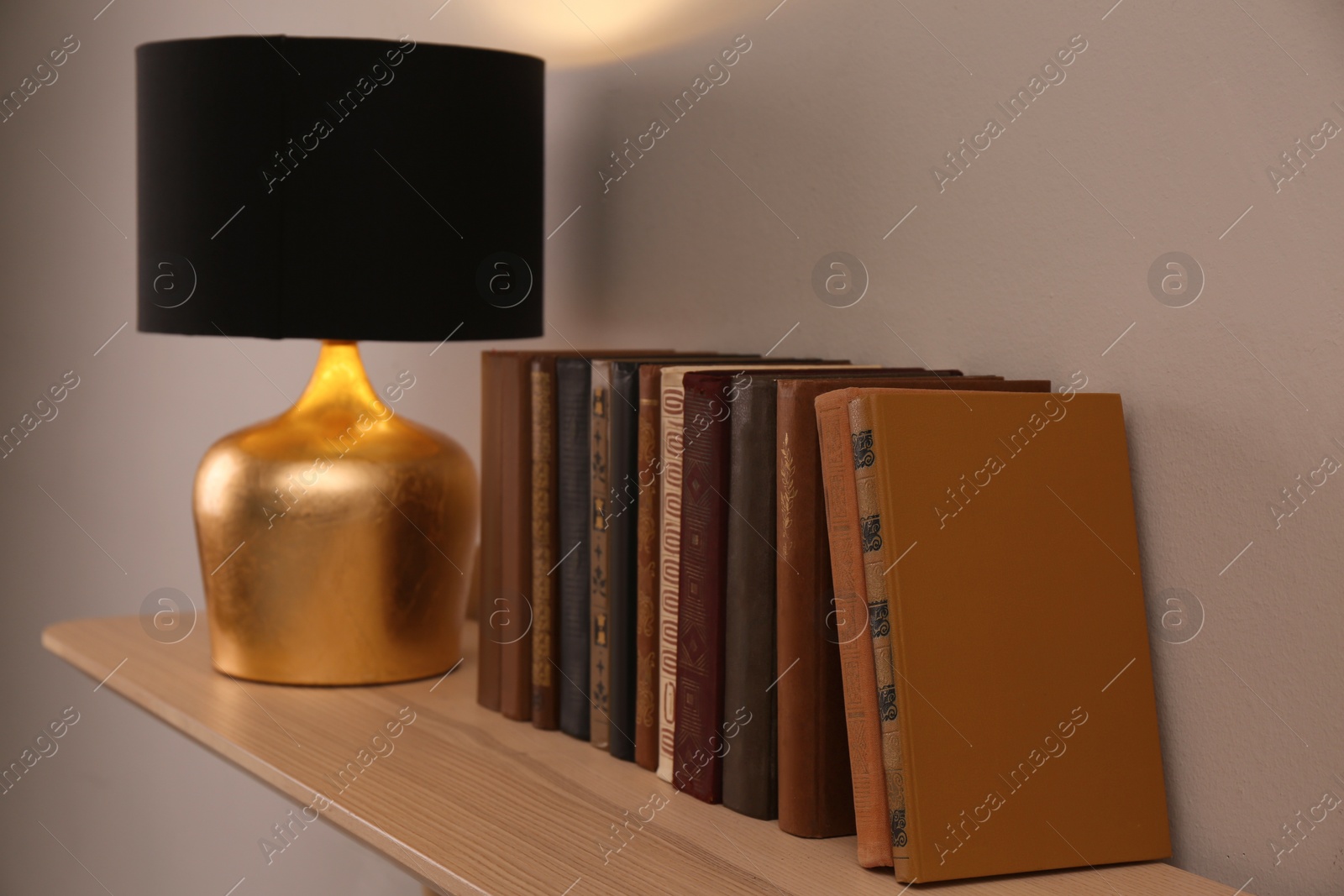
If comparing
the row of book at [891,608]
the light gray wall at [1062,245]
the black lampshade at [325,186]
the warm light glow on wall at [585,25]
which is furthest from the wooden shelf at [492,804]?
the warm light glow on wall at [585,25]

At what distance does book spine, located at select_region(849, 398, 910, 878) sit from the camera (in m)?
0.68

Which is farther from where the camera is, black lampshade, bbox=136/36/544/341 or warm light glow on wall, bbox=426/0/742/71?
warm light glow on wall, bbox=426/0/742/71

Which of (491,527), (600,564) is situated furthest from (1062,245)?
(491,527)

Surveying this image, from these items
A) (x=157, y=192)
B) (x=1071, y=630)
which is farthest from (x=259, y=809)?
(x=1071, y=630)

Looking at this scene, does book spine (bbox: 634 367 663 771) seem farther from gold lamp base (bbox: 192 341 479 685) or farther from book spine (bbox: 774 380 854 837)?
gold lamp base (bbox: 192 341 479 685)

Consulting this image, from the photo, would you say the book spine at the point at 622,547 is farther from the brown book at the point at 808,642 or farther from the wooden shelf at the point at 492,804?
the brown book at the point at 808,642

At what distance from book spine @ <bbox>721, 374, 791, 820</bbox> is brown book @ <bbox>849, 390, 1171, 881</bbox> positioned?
9 centimetres

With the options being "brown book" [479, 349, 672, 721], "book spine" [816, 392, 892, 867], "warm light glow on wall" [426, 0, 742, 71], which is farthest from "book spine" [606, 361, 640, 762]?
"warm light glow on wall" [426, 0, 742, 71]

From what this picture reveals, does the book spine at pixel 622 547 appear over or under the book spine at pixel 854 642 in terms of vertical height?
under

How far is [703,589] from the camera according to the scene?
0.83 m

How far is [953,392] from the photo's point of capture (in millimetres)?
727

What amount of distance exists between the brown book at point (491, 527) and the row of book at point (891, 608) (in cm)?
18

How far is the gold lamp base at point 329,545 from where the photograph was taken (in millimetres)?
1104

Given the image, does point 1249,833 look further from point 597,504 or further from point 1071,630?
point 597,504
